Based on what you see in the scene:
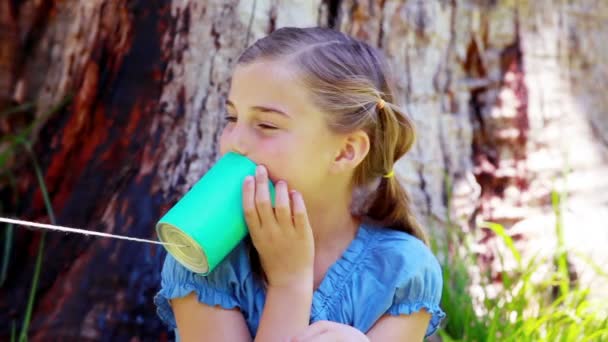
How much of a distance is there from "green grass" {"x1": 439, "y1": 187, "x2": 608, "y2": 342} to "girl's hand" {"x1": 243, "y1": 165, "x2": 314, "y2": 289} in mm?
718

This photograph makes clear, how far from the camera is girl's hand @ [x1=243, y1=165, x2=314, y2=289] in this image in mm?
1909

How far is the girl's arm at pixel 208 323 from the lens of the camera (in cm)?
202

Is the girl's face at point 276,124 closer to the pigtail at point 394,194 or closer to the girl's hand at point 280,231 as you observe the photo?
the girl's hand at point 280,231

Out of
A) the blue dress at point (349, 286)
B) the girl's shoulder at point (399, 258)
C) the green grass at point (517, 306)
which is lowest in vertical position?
the green grass at point (517, 306)

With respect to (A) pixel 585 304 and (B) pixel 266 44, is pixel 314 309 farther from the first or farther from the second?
(A) pixel 585 304

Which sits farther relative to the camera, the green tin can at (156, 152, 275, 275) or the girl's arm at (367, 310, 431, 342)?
the girl's arm at (367, 310, 431, 342)

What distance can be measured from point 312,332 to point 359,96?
1.85ft

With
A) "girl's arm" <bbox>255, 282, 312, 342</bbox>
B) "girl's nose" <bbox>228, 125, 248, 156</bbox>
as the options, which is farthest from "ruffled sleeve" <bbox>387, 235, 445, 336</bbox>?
"girl's nose" <bbox>228, 125, 248, 156</bbox>

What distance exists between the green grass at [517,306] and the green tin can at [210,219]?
90cm

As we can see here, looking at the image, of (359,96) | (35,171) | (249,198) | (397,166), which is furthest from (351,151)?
(35,171)

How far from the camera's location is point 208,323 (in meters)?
2.03

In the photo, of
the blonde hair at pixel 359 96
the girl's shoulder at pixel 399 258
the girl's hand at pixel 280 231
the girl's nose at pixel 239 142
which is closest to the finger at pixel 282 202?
the girl's hand at pixel 280 231

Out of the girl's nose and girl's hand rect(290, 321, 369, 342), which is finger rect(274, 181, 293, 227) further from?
girl's hand rect(290, 321, 369, 342)

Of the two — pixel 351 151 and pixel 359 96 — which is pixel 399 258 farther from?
pixel 359 96
